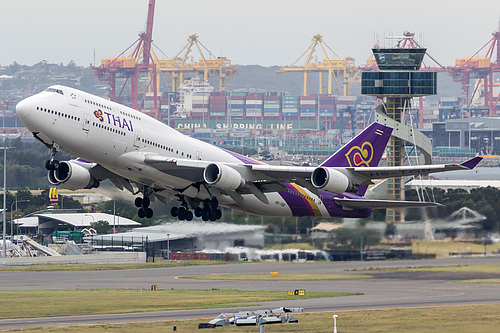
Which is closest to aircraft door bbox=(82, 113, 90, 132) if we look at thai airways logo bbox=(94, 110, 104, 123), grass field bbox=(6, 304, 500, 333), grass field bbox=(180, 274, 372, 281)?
thai airways logo bbox=(94, 110, 104, 123)

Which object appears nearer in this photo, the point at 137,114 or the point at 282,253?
the point at 137,114

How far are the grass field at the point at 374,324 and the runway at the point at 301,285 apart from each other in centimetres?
A: 303

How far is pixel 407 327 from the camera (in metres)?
55.3

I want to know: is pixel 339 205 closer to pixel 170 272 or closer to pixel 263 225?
pixel 263 225

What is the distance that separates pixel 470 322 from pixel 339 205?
11.8 metres

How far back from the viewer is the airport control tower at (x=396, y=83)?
6029 inches

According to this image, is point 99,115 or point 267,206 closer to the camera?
point 99,115

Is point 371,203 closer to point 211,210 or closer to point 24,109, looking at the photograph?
point 211,210

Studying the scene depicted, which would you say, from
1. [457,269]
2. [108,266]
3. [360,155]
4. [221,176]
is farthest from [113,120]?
[108,266]

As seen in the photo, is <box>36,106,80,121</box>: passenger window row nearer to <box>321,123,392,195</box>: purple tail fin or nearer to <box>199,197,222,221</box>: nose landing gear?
<box>199,197,222,221</box>: nose landing gear

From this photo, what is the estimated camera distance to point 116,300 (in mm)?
73188

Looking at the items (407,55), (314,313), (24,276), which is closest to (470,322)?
(314,313)

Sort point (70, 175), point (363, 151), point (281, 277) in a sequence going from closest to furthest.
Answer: point (70, 175)
point (363, 151)
point (281, 277)

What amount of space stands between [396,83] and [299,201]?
94279mm
